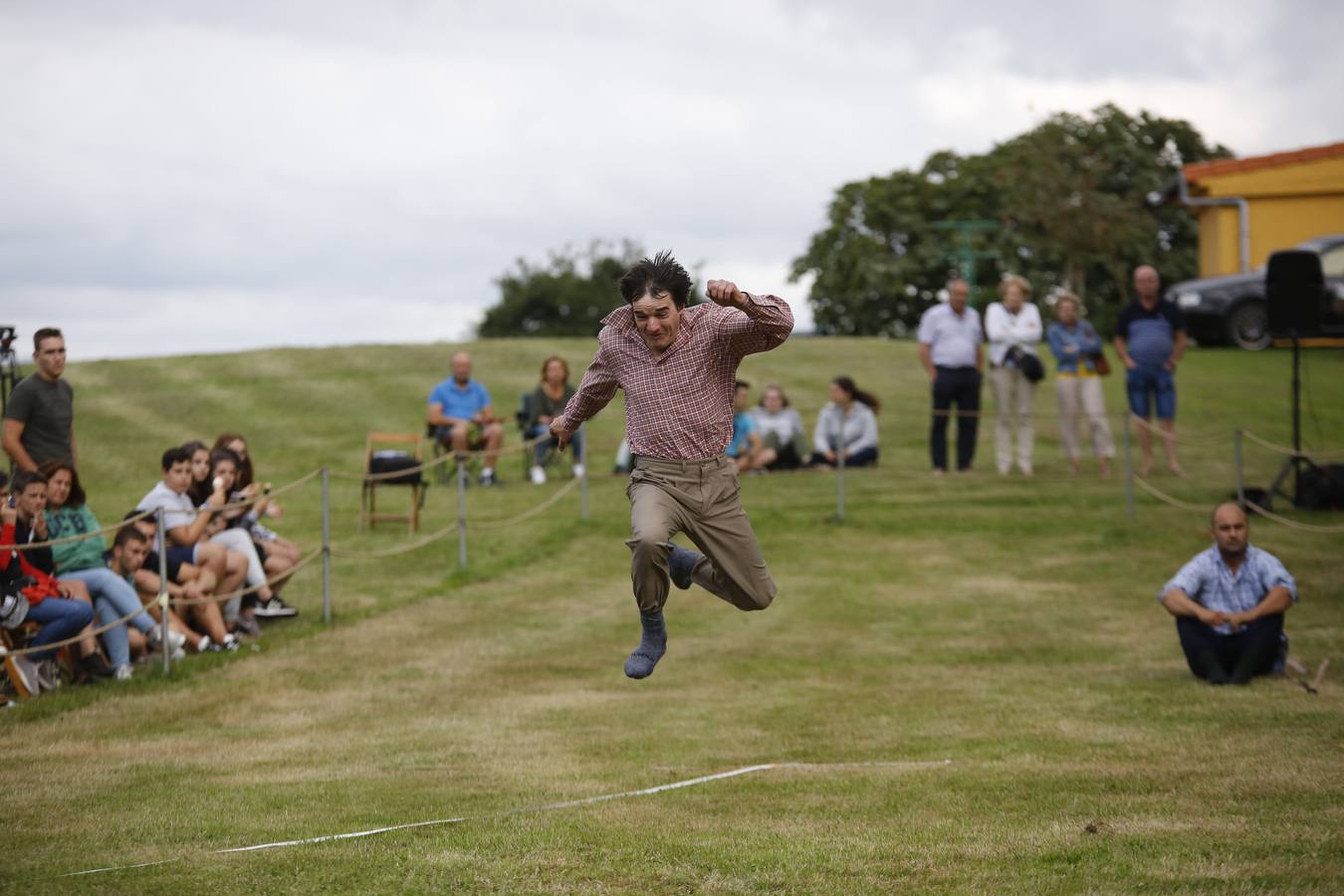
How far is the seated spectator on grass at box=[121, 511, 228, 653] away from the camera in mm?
10492

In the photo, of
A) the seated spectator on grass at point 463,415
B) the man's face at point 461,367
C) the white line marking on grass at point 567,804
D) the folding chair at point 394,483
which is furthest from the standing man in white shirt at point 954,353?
the white line marking on grass at point 567,804

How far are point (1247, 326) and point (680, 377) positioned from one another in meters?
22.4

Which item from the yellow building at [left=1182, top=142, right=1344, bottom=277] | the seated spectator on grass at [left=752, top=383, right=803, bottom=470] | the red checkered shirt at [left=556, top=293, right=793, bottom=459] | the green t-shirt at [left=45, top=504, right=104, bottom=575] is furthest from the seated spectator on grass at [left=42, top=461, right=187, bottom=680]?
the yellow building at [left=1182, top=142, right=1344, bottom=277]

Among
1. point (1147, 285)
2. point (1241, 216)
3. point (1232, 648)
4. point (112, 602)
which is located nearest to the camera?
point (112, 602)

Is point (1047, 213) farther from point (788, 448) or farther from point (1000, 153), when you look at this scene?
point (788, 448)

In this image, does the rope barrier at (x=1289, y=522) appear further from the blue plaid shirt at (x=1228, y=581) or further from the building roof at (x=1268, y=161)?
the building roof at (x=1268, y=161)

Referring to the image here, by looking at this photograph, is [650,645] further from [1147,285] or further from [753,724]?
[1147,285]

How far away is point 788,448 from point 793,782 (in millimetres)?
10418

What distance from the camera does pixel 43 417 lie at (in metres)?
11.0

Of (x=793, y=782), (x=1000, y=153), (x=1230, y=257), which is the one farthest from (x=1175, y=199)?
(x=793, y=782)

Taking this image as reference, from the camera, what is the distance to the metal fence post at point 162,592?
1013cm

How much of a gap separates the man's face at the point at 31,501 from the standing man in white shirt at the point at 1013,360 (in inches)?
407

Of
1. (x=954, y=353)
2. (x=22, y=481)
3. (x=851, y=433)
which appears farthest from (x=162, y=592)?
(x=954, y=353)

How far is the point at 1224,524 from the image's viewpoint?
10031 mm
